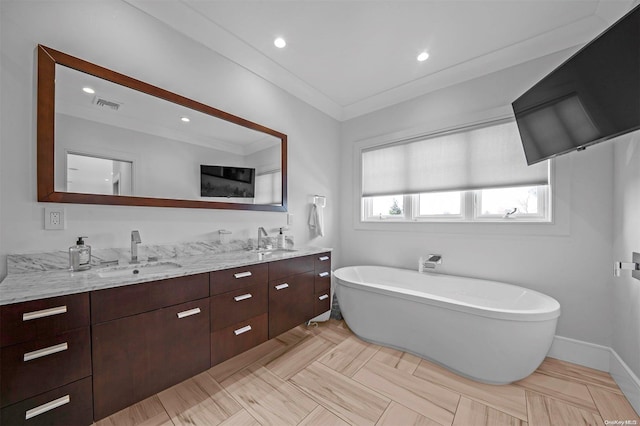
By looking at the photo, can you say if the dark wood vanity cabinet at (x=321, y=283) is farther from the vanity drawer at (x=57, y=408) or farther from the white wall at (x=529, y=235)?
the vanity drawer at (x=57, y=408)

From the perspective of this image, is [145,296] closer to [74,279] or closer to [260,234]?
[74,279]

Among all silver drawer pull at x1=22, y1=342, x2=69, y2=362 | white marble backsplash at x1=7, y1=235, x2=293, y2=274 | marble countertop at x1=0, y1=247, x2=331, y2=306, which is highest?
white marble backsplash at x1=7, y1=235, x2=293, y2=274

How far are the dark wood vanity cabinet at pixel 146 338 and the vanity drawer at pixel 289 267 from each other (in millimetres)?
527

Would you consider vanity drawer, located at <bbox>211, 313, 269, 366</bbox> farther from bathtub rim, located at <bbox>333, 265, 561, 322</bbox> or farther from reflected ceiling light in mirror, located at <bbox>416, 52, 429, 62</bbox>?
reflected ceiling light in mirror, located at <bbox>416, 52, 429, 62</bbox>

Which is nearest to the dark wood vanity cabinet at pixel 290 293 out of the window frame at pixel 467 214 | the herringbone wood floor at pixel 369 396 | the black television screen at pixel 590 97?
the herringbone wood floor at pixel 369 396

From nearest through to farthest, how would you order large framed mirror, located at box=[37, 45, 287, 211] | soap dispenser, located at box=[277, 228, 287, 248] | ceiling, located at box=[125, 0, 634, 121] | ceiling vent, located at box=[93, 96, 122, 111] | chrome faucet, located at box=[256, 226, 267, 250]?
large framed mirror, located at box=[37, 45, 287, 211] < ceiling vent, located at box=[93, 96, 122, 111] < ceiling, located at box=[125, 0, 634, 121] < chrome faucet, located at box=[256, 226, 267, 250] < soap dispenser, located at box=[277, 228, 287, 248]

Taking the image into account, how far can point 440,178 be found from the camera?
8.42 ft

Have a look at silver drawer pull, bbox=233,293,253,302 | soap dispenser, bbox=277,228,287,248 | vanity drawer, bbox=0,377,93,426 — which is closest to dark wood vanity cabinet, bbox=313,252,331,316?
soap dispenser, bbox=277,228,287,248

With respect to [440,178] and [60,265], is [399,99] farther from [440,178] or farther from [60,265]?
[60,265]

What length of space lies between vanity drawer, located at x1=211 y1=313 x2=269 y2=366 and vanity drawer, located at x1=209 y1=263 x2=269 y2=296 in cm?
26

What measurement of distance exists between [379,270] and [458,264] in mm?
823

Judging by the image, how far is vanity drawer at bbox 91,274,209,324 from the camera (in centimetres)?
110

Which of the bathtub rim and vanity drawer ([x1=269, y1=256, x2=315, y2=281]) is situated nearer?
the bathtub rim

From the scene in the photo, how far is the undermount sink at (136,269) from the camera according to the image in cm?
138
